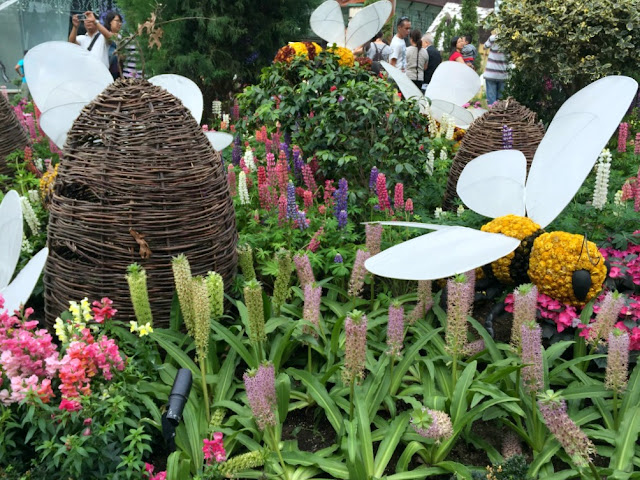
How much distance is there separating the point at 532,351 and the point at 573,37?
6112mm

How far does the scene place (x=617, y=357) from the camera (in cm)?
225

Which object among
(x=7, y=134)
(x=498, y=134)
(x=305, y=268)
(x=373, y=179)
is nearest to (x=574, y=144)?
(x=498, y=134)

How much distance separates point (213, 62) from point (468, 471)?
8228 millimetres

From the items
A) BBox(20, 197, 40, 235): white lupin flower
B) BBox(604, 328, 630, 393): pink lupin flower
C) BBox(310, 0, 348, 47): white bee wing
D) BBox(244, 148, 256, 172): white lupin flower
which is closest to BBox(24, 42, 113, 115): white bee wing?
BBox(20, 197, 40, 235): white lupin flower

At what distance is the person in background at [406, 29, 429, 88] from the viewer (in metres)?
9.44

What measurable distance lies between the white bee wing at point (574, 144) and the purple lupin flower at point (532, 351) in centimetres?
129

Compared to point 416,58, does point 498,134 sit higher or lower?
lower

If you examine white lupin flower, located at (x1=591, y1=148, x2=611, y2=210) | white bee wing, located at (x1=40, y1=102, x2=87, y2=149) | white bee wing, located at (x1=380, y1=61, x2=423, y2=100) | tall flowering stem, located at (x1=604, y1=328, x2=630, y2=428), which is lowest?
tall flowering stem, located at (x1=604, y1=328, x2=630, y2=428)

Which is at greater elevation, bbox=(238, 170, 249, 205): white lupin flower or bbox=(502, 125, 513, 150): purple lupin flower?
bbox=(502, 125, 513, 150): purple lupin flower

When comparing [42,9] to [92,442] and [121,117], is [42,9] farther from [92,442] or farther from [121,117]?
[92,442]

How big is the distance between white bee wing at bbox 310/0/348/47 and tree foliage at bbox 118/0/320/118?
2.08 m

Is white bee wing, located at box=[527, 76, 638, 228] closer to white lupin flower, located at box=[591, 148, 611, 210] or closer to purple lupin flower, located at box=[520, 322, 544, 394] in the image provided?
white lupin flower, located at box=[591, 148, 611, 210]

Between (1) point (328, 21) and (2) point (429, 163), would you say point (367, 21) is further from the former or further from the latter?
(2) point (429, 163)

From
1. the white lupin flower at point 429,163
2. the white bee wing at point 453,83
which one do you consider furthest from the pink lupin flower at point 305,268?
the white bee wing at point 453,83
